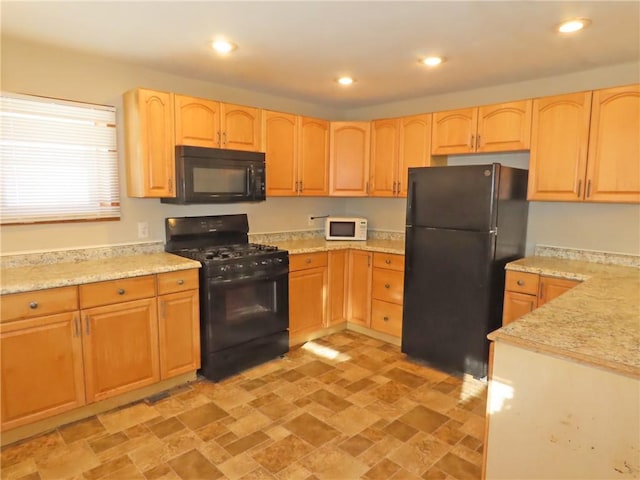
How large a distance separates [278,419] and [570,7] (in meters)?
2.83

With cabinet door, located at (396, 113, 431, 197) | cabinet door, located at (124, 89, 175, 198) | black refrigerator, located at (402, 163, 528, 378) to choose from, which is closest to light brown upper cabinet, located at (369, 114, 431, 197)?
cabinet door, located at (396, 113, 431, 197)

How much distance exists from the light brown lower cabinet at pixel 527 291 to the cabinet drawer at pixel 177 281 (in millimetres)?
2322

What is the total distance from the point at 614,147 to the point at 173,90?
334 centimetres

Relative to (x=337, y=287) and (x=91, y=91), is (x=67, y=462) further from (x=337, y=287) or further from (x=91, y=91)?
(x=337, y=287)

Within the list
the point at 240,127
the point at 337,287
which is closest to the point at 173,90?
the point at 240,127

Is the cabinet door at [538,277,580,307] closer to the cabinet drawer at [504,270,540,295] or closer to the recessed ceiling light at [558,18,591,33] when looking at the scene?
the cabinet drawer at [504,270,540,295]

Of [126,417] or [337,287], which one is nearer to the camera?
[126,417]

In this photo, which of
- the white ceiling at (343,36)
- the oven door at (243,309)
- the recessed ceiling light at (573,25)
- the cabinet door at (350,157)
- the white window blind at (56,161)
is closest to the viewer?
the white ceiling at (343,36)

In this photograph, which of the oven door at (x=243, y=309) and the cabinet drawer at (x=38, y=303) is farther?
the oven door at (x=243, y=309)

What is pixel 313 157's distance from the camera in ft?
13.6

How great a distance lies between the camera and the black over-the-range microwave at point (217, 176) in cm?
311

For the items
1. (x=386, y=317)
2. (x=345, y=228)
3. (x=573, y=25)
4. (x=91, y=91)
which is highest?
(x=573, y=25)

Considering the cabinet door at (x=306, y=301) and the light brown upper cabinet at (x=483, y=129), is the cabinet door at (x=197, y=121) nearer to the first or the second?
the cabinet door at (x=306, y=301)

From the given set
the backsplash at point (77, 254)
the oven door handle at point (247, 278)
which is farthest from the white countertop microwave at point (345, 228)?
the backsplash at point (77, 254)
